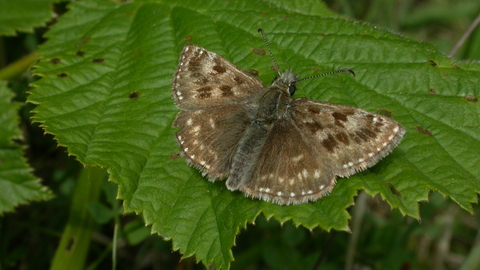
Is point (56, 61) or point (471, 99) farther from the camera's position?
point (56, 61)

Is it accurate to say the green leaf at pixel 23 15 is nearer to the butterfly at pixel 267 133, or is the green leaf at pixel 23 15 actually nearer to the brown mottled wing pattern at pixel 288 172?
the butterfly at pixel 267 133

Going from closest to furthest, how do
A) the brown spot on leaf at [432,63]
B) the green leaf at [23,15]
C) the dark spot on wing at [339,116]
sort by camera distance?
the dark spot on wing at [339,116]
the brown spot on leaf at [432,63]
the green leaf at [23,15]

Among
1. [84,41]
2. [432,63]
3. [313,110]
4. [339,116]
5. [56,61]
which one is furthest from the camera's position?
[84,41]

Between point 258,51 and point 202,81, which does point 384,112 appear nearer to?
point 258,51

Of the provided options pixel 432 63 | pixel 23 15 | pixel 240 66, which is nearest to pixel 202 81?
pixel 240 66

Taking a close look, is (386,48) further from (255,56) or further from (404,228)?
(404,228)

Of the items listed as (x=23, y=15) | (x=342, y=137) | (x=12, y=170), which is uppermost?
(x=342, y=137)

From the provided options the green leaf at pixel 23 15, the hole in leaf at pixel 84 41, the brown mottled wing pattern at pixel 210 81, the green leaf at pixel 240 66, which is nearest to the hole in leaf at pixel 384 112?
the green leaf at pixel 240 66
